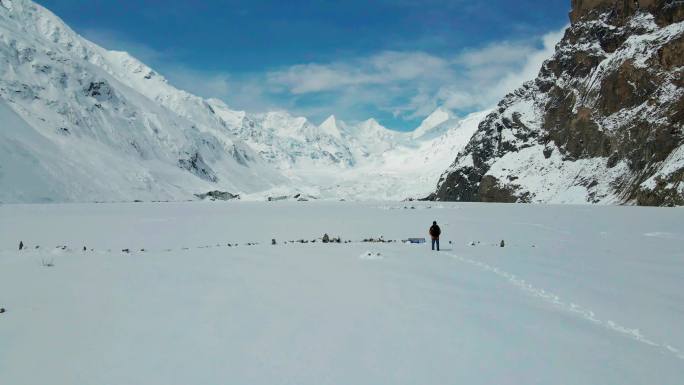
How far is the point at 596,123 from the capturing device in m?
133

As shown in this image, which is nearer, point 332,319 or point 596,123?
point 332,319

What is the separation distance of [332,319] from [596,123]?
138 metres

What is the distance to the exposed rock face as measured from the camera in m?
107

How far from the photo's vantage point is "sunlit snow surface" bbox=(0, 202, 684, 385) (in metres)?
9.20

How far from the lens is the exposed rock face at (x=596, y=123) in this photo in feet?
352

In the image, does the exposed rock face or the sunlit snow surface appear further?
the exposed rock face

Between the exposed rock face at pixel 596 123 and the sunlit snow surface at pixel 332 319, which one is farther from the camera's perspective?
the exposed rock face at pixel 596 123

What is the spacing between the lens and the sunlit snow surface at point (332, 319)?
9.20m

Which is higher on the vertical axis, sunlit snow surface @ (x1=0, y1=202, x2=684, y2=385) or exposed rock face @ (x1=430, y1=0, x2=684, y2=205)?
exposed rock face @ (x1=430, y1=0, x2=684, y2=205)

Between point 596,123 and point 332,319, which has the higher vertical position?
point 596,123

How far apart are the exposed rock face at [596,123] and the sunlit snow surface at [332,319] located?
86126 millimetres

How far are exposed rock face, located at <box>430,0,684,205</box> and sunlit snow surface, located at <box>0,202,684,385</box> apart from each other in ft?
283

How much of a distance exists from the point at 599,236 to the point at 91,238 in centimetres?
3536

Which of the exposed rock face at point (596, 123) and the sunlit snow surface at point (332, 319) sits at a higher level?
the exposed rock face at point (596, 123)
